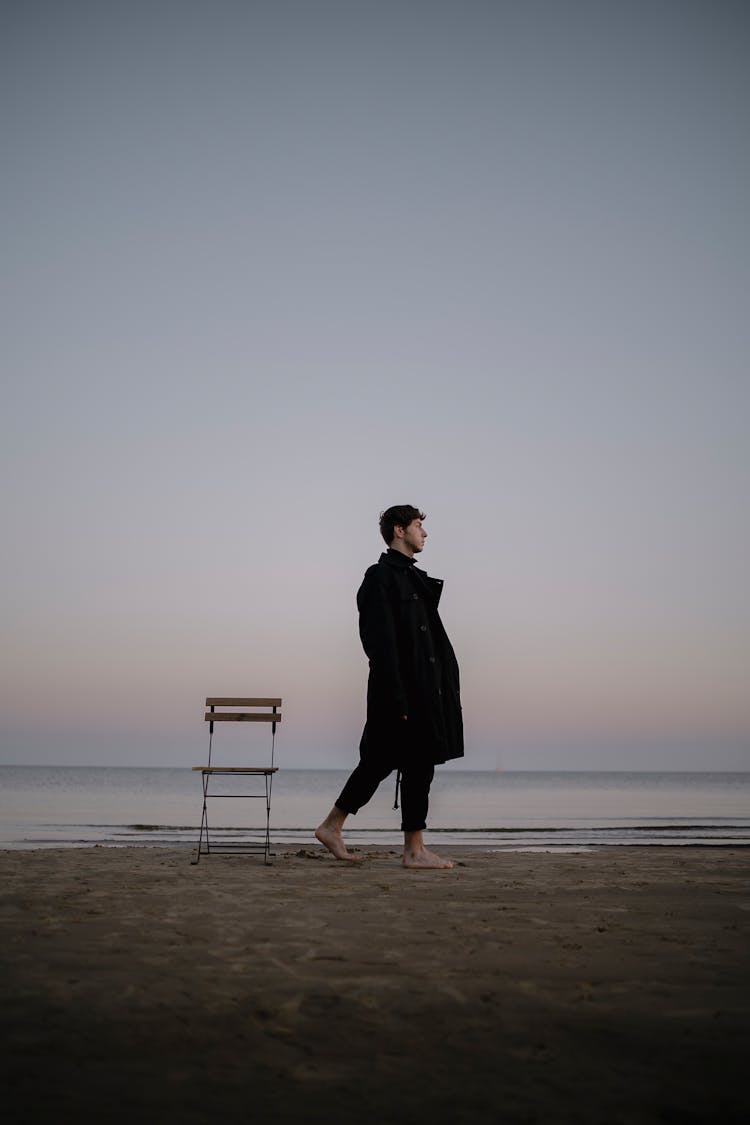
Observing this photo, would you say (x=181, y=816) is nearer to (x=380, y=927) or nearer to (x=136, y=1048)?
(x=380, y=927)

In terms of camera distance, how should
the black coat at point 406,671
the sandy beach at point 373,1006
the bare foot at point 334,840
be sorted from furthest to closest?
the bare foot at point 334,840, the black coat at point 406,671, the sandy beach at point 373,1006

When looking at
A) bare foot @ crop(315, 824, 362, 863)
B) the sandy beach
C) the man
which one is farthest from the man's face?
the sandy beach

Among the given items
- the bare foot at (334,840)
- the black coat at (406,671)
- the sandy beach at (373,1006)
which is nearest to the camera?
the sandy beach at (373,1006)

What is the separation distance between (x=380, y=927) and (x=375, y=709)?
7.51 feet

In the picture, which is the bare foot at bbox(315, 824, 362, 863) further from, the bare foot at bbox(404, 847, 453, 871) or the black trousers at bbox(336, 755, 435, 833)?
the bare foot at bbox(404, 847, 453, 871)

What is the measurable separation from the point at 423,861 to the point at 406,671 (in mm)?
1249

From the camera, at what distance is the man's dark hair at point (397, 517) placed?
618 cm

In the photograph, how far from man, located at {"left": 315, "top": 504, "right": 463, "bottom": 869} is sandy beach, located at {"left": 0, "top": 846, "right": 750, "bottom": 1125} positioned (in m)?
1.31

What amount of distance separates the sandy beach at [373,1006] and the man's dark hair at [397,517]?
2.55m

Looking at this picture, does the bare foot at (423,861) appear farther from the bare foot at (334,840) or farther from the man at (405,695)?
the bare foot at (334,840)

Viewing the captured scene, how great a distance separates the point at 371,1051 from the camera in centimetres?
213

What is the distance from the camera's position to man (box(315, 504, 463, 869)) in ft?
18.9

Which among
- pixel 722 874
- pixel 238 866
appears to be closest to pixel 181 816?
pixel 238 866

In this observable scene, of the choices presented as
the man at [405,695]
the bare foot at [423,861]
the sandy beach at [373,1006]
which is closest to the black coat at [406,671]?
the man at [405,695]
